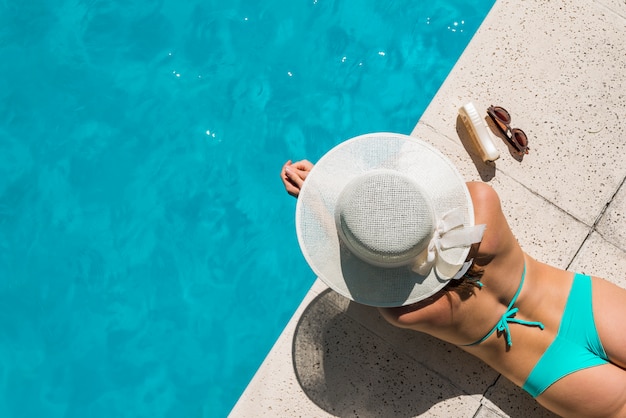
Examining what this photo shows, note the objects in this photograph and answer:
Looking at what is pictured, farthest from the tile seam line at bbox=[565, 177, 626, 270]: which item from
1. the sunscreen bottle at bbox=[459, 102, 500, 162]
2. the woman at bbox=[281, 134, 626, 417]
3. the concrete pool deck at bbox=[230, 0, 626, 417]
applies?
the sunscreen bottle at bbox=[459, 102, 500, 162]

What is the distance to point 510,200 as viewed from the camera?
306cm

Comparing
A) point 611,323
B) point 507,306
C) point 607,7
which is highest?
point 607,7

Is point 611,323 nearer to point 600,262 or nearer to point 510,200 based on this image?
point 600,262

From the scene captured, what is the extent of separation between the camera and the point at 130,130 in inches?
127

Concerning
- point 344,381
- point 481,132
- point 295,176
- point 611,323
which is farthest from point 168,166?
point 611,323

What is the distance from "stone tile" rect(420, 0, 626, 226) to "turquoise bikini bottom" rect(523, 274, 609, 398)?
719mm

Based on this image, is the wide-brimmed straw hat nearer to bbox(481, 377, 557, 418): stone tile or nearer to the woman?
the woman

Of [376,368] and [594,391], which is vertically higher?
[594,391]

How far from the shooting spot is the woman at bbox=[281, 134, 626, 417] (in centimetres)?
208

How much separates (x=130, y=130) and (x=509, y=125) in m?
2.05

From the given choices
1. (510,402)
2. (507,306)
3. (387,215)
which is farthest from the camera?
(510,402)

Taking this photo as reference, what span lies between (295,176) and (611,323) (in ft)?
4.88

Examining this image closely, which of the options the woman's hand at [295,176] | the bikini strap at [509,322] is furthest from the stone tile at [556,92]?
the woman's hand at [295,176]

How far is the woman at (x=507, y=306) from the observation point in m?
2.08
